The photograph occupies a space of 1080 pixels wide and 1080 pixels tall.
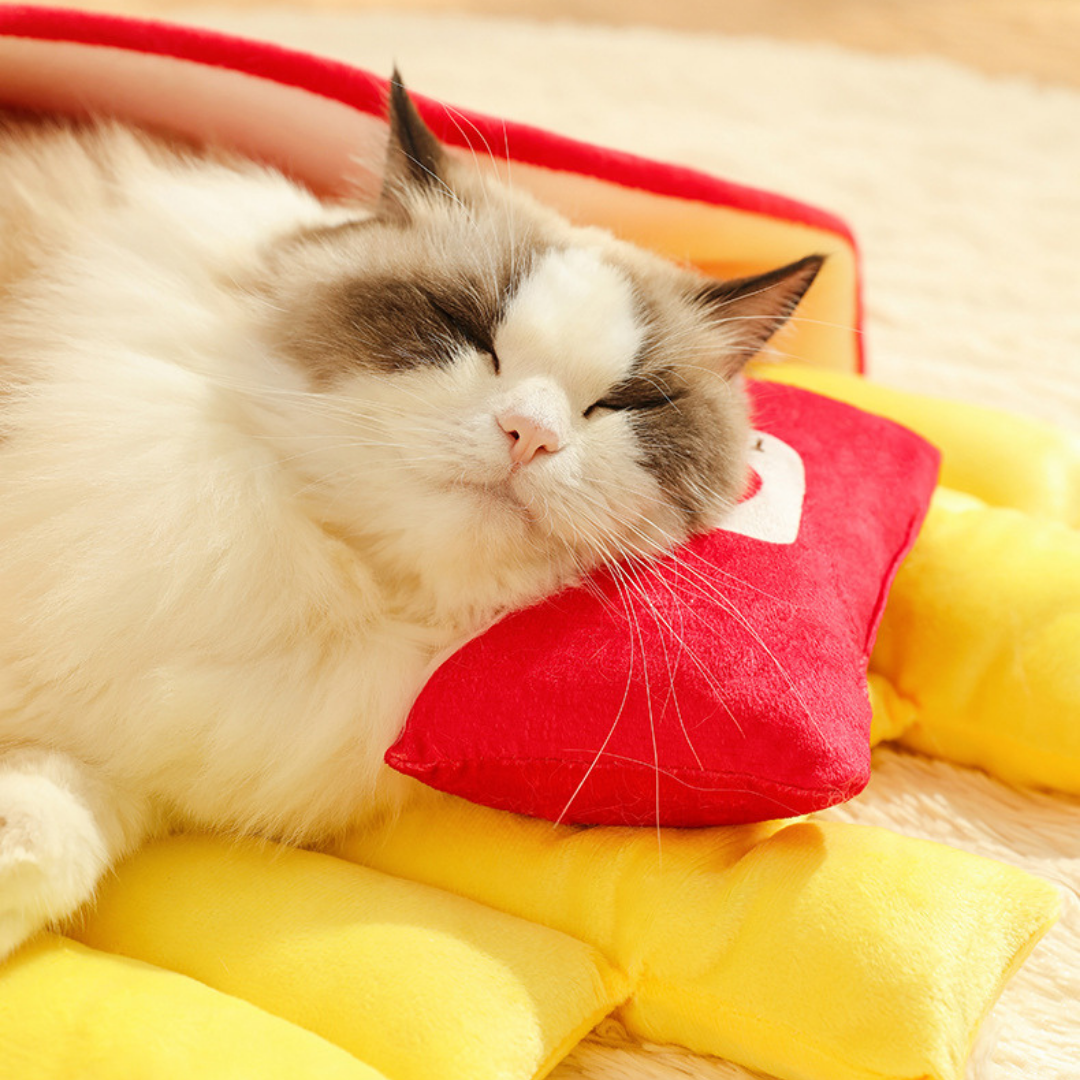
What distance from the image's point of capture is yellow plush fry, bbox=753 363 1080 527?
1.37 metres

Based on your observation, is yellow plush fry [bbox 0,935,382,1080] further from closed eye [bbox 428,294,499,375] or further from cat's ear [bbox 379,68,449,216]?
cat's ear [bbox 379,68,449,216]

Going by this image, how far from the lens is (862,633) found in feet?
3.22

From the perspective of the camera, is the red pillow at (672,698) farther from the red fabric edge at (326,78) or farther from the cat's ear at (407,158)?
the red fabric edge at (326,78)

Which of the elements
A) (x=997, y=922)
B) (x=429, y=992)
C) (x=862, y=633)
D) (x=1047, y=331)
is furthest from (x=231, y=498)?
(x=1047, y=331)

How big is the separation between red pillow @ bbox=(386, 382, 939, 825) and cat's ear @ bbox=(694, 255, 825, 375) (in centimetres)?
24

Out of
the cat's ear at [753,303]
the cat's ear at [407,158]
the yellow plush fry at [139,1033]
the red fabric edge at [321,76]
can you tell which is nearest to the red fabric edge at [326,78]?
the red fabric edge at [321,76]

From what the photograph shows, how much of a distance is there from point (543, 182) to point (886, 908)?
0.96 m

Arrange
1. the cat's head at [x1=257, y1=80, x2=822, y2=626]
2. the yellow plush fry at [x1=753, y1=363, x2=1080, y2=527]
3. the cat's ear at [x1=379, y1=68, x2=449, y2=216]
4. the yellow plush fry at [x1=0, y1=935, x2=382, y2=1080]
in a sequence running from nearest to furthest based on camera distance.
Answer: the yellow plush fry at [x1=0, y1=935, x2=382, y2=1080] → the cat's head at [x1=257, y1=80, x2=822, y2=626] → the cat's ear at [x1=379, y1=68, x2=449, y2=216] → the yellow plush fry at [x1=753, y1=363, x2=1080, y2=527]

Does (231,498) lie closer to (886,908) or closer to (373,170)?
(373,170)

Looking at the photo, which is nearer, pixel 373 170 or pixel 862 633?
pixel 862 633

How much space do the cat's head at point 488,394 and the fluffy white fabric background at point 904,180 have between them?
0.40m

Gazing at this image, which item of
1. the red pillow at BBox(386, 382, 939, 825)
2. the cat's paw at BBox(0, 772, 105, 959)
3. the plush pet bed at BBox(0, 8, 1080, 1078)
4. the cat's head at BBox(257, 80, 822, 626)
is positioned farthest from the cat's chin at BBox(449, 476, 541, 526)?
the cat's paw at BBox(0, 772, 105, 959)

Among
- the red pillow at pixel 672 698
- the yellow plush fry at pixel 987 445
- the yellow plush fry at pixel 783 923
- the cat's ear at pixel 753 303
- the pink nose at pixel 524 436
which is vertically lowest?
the yellow plush fry at pixel 783 923

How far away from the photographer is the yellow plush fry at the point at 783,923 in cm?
72
